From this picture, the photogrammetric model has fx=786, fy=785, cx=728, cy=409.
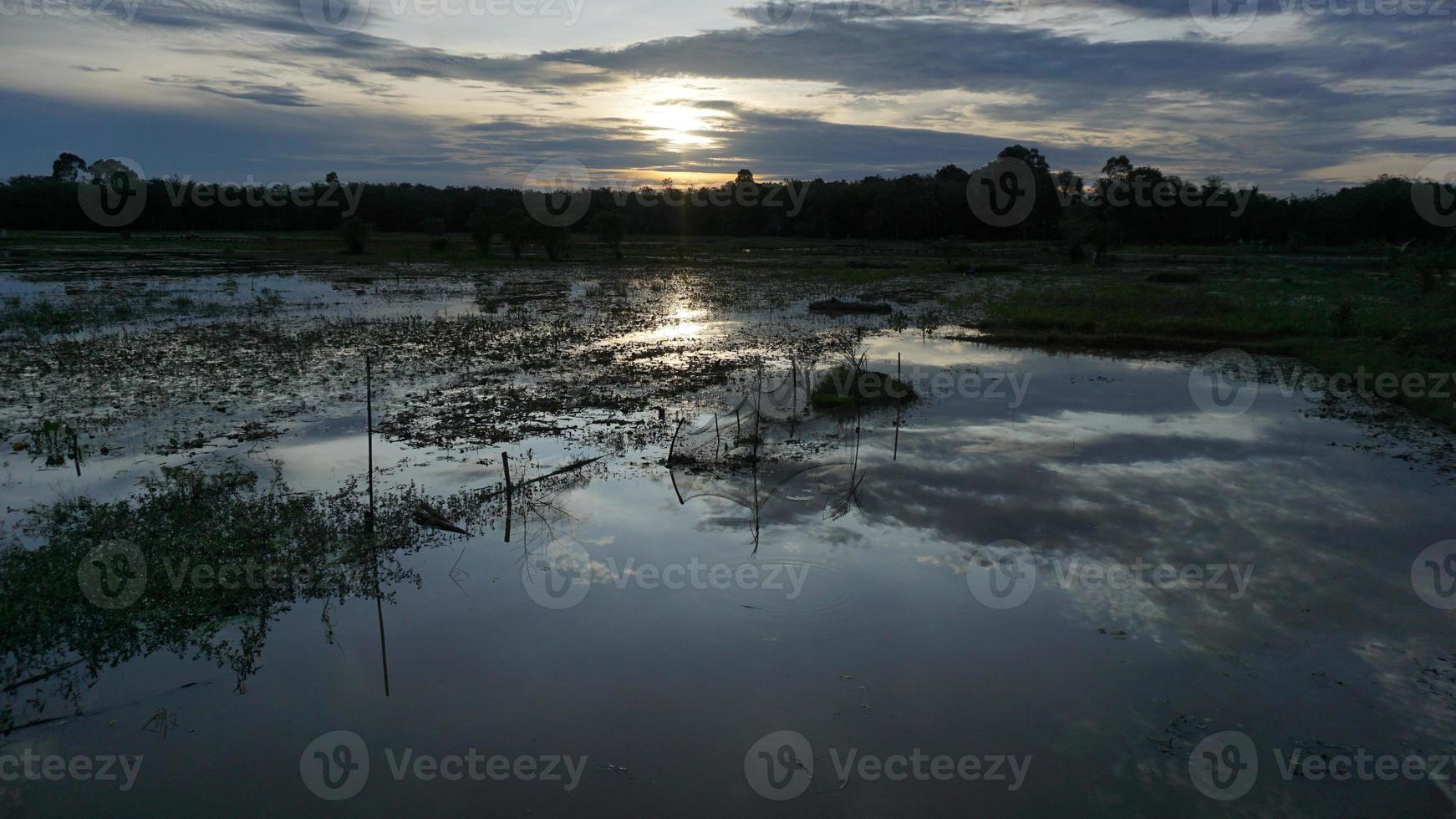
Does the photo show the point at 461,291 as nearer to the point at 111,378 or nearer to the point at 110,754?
the point at 111,378

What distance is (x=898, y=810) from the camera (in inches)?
173

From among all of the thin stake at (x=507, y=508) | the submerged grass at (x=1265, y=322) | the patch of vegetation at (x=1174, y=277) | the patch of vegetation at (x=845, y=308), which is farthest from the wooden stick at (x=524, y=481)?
the patch of vegetation at (x=1174, y=277)

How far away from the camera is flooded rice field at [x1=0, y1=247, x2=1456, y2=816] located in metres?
4.63

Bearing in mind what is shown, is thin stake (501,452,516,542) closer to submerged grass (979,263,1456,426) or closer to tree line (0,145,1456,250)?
submerged grass (979,263,1456,426)

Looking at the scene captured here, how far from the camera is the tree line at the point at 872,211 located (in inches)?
1988

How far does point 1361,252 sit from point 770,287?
3904 centimetres

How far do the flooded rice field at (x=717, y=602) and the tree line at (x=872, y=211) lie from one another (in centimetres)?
3421

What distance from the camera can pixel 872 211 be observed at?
69.6 m

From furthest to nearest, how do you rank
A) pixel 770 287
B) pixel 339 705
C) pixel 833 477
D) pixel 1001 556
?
pixel 770 287, pixel 833 477, pixel 1001 556, pixel 339 705

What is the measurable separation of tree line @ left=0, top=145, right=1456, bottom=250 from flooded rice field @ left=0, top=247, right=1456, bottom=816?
1347 inches

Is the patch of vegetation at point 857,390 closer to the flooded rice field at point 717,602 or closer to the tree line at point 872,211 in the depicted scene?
the flooded rice field at point 717,602

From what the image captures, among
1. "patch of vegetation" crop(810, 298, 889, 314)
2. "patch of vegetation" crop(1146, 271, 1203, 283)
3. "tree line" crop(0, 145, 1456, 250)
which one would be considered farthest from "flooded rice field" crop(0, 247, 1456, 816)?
"tree line" crop(0, 145, 1456, 250)

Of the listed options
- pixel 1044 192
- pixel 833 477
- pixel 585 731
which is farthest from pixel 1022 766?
pixel 1044 192

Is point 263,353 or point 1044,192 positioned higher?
point 1044,192
